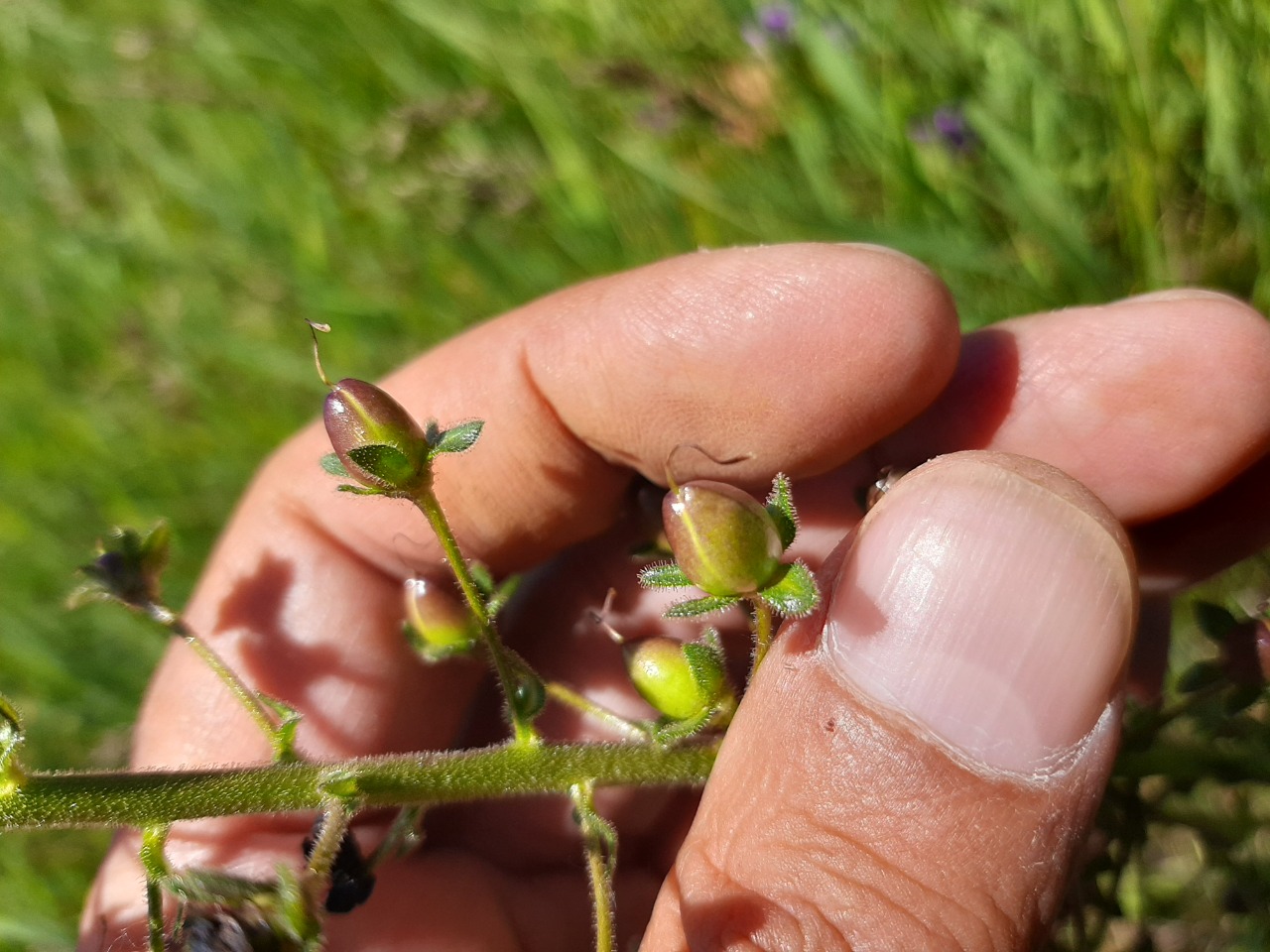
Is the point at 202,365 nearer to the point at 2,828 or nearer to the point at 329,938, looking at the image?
the point at 329,938

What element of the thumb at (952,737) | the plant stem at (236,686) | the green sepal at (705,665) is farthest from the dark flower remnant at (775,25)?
the plant stem at (236,686)

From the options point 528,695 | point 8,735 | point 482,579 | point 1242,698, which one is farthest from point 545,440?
point 1242,698

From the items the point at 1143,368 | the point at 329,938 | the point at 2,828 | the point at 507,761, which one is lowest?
the point at 329,938

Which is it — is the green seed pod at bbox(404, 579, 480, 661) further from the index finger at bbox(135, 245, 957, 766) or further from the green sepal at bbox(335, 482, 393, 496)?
the index finger at bbox(135, 245, 957, 766)

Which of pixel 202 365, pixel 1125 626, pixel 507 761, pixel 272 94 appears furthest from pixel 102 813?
pixel 272 94

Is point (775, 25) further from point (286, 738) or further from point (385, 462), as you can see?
Answer: point (286, 738)

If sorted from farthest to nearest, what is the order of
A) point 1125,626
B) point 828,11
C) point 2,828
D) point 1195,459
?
point 828,11
point 1195,459
point 1125,626
point 2,828
